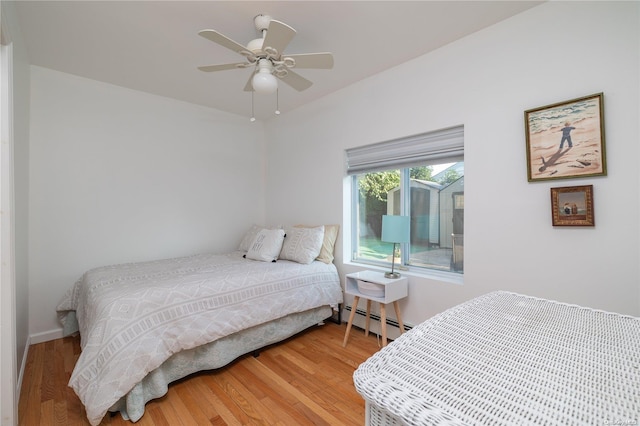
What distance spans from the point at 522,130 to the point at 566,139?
0.25m

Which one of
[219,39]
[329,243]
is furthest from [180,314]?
[219,39]

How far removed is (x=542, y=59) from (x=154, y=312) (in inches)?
118

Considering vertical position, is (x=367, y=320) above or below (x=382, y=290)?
below

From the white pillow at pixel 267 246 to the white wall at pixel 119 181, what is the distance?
0.92 m

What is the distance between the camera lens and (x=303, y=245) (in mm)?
3023

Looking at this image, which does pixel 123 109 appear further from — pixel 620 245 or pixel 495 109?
pixel 620 245

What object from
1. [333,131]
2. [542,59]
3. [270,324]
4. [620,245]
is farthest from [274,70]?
[620,245]

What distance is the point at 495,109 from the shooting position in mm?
2053

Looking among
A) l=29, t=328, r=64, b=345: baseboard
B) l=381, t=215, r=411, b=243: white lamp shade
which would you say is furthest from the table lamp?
l=29, t=328, r=64, b=345: baseboard

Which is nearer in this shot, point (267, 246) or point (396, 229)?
point (396, 229)

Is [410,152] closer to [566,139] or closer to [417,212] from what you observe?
[417,212]

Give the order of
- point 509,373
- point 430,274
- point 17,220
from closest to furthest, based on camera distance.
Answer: point 509,373
point 17,220
point 430,274

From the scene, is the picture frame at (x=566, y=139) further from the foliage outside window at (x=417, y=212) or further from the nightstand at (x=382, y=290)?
the nightstand at (x=382, y=290)

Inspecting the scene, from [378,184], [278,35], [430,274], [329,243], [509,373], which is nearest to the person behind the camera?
[509,373]
